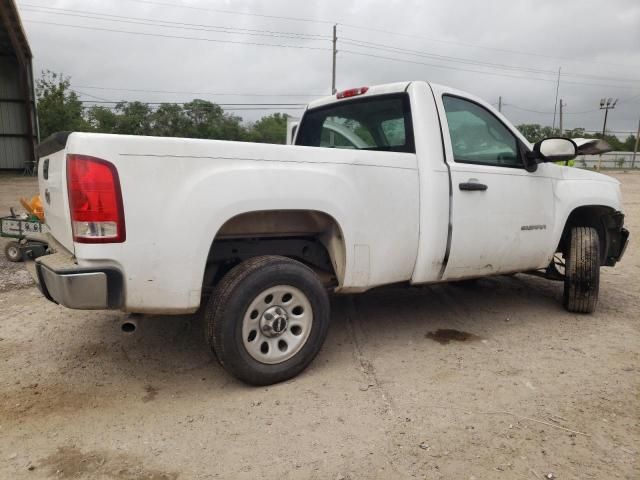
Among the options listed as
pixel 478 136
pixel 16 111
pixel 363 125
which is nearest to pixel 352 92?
pixel 363 125

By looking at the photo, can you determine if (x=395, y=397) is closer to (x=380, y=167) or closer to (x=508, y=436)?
(x=508, y=436)

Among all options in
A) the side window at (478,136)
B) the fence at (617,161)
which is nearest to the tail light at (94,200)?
the side window at (478,136)

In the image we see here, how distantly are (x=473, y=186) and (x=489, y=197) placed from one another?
22cm

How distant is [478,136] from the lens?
13.4ft

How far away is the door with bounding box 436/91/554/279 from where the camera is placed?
3.73m

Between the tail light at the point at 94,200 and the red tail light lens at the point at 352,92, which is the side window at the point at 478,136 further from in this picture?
the tail light at the point at 94,200

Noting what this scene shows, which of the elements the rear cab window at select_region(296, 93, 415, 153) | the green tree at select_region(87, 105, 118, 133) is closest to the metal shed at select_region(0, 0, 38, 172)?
the rear cab window at select_region(296, 93, 415, 153)

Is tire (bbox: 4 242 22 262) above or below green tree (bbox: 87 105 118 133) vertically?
below

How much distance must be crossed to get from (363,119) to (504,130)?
1.20 m

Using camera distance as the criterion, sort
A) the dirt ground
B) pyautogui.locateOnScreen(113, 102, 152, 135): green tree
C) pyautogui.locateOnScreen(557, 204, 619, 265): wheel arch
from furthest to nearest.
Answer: pyautogui.locateOnScreen(113, 102, 152, 135): green tree
pyautogui.locateOnScreen(557, 204, 619, 265): wheel arch
the dirt ground

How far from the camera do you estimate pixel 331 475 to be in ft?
7.37

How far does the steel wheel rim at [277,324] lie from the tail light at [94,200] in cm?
88

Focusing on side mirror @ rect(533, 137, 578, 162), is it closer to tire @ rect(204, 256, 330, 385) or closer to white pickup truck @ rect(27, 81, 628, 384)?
white pickup truck @ rect(27, 81, 628, 384)

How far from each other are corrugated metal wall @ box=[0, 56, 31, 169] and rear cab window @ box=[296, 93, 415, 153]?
21.7 meters
